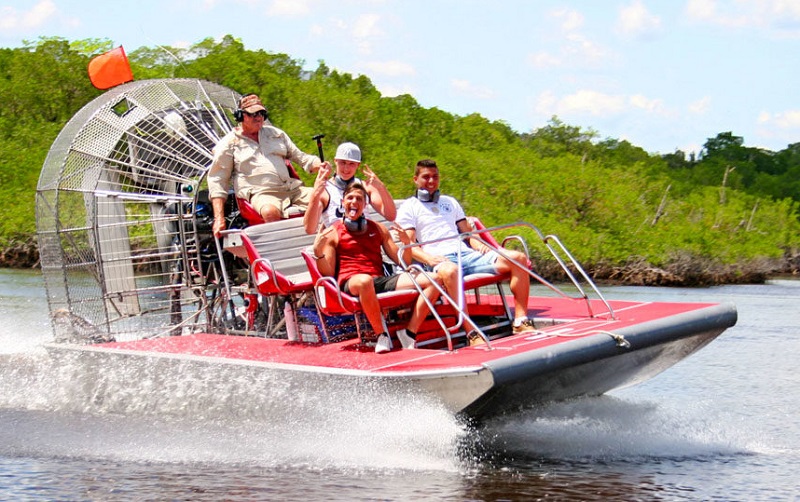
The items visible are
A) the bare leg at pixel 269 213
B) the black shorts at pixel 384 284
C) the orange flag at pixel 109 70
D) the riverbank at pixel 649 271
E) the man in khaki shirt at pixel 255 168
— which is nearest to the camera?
the black shorts at pixel 384 284

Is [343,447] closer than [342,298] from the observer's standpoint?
Yes

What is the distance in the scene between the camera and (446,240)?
8.34 m

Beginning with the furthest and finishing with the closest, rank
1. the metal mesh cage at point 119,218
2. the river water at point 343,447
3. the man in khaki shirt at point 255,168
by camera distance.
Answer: the metal mesh cage at point 119,218
the man in khaki shirt at point 255,168
the river water at point 343,447

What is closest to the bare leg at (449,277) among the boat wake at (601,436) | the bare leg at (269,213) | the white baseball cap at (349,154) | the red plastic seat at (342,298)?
the red plastic seat at (342,298)

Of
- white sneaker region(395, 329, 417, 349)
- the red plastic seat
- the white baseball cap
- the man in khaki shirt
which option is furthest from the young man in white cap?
white sneaker region(395, 329, 417, 349)

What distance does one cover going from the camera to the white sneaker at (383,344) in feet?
24.8

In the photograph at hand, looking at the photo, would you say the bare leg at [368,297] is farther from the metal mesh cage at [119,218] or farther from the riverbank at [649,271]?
the riverbank at [649,271]

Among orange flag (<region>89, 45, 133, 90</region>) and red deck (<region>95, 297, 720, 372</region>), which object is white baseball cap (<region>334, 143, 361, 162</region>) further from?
orange flag (<region>89, 45, 133, 90</region>)

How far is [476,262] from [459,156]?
3307 centimetres

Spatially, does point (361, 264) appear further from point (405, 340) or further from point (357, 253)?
point (405, 340)

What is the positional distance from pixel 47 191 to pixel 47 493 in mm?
3974

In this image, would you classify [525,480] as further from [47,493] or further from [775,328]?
[775,328]

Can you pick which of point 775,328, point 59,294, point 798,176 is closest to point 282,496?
point 59,294

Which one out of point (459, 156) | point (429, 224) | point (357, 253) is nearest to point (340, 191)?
point (429, 224)
